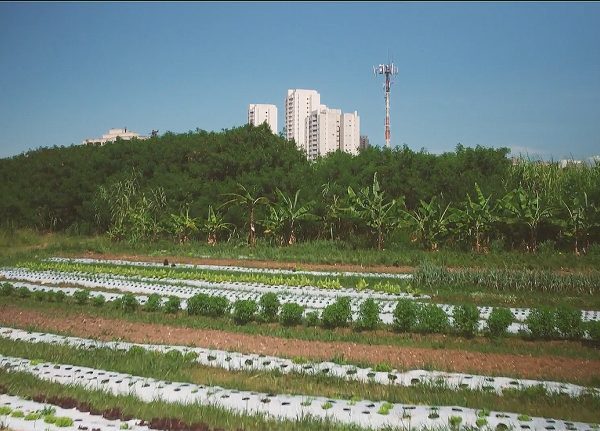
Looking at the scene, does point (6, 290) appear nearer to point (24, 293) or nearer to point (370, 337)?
point (24, 293)

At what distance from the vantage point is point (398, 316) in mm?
10195

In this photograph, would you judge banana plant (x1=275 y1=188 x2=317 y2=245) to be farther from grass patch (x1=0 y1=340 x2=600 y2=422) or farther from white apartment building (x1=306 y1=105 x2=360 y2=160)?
white apartment building (x1=306 y1=105 x2=360 y2=160)

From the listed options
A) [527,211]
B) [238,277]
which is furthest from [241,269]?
[527,211]

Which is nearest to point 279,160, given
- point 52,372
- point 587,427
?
point 52,372

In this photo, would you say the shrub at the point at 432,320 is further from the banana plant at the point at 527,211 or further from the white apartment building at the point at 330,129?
the white apartment building at the point at 330,129

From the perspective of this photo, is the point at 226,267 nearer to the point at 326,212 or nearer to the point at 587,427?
the point at 326,212

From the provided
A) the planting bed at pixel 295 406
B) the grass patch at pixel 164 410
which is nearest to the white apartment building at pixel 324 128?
the planting bed at pixel 295 406

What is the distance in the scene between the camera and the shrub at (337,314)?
10.4 metres

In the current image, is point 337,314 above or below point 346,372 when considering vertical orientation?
above

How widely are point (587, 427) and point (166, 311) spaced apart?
838cm

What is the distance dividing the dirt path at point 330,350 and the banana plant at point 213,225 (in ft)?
43.4

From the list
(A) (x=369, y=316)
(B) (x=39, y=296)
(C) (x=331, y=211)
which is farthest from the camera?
→ (C) (x=331, y=211)

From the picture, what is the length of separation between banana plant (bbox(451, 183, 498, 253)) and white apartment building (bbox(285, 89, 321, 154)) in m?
46.9

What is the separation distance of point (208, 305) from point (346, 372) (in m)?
4.58
